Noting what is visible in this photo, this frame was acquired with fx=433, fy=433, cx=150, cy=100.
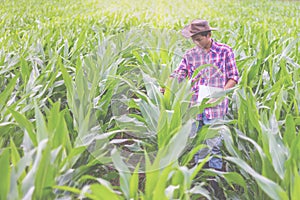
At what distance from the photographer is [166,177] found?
1.41 m

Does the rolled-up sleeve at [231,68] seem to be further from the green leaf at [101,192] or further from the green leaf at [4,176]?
the green leaf at [4,176]

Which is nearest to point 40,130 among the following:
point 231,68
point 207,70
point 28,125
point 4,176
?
point 28,125

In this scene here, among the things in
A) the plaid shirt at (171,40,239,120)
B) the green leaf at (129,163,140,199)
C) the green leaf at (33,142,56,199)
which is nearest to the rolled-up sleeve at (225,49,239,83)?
the plaid shirt at (171,40,239,120)

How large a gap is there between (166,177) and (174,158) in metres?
0.18

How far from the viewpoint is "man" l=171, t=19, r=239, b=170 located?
232 cm

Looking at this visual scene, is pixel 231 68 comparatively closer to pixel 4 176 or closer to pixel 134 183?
pixel 134 183

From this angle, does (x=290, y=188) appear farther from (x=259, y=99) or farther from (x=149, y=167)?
(x=259, y=99)

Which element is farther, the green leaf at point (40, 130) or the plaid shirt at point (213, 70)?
the plaid shirt at point (213, 70)

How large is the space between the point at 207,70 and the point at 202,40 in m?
0.17

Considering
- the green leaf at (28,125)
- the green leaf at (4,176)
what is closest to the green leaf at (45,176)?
the green leaf at (4,176)

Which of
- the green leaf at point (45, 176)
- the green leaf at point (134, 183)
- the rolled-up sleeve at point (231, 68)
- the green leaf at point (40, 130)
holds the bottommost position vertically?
the green leaf at point (134, 183)

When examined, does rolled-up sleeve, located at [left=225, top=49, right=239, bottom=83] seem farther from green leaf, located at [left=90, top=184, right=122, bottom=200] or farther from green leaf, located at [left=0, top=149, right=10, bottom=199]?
green leaf, located at [left=0, top=149, right=10, bottom=199]

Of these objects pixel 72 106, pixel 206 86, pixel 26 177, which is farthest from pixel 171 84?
pixel 26 177

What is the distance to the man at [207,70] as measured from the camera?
2316mm
